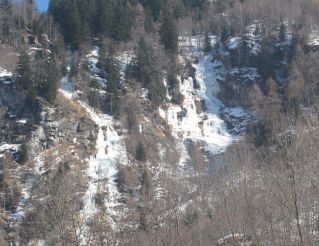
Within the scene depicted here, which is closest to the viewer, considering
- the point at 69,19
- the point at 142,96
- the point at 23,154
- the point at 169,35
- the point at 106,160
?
the point at 23,154

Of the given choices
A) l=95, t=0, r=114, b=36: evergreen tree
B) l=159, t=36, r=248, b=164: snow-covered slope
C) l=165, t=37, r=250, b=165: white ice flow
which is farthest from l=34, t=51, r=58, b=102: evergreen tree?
l=95, t=0, r=114, b=36: evergreen tree

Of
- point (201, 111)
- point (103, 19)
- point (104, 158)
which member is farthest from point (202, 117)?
point (103, 19)

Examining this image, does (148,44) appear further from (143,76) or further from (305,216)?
(305,216)

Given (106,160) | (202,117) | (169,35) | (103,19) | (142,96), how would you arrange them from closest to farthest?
(106,160), (142,96), (202,117), (103,19), (169,35)

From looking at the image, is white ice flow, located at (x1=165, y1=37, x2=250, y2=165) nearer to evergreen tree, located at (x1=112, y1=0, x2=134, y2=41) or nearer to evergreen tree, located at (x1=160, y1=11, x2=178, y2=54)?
evergreen tree, located at (x1=160, y1=11, x2=178, y2=54)

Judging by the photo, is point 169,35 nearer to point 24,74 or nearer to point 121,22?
point 121,22

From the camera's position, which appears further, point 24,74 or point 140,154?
point 24,74
